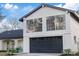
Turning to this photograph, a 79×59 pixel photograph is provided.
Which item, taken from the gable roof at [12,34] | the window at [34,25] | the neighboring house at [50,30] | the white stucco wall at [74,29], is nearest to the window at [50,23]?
the neighboring house at [50,30]

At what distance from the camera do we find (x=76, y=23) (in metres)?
6.61

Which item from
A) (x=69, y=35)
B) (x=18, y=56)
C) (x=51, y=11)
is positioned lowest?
(x=18, y=56)

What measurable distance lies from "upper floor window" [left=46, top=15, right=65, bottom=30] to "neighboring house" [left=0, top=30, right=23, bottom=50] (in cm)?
60

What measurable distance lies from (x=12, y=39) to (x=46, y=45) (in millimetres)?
715

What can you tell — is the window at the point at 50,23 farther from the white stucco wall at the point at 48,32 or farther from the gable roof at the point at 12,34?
the gable roof at the point at 12,34

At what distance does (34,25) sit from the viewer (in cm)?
681

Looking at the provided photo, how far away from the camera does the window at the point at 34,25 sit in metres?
6.78

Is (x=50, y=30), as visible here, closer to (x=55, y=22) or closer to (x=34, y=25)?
(x=55, y=22)

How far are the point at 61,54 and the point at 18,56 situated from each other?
2.89 ft

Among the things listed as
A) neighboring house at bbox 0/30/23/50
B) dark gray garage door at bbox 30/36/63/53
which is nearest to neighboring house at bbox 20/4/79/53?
dark gray garage door at bbox 30/36/63/53

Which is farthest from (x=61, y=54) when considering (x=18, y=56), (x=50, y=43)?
(x=18, y=56)

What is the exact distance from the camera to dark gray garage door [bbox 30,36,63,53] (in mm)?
6688

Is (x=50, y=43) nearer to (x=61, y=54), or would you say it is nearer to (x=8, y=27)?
(x=61, y=54)

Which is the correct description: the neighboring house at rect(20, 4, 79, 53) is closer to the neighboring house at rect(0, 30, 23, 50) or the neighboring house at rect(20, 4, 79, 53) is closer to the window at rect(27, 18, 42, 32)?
the window at rect(27, 18, 42, 32)
